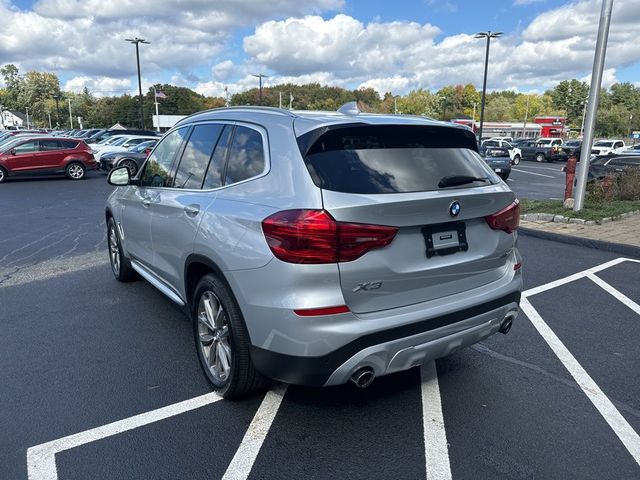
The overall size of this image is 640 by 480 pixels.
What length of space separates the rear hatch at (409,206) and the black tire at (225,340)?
753 millimetres

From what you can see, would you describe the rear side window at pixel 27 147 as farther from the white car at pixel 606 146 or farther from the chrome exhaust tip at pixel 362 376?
the white car at pixel 606 146

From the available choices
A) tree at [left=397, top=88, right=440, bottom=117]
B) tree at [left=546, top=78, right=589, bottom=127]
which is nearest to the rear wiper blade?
tree at [left=397, top=88, right=440, bottom=117]

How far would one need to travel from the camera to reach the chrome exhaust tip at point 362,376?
101 inches

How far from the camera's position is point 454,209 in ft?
9.04

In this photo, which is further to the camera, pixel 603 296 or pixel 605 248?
pixel 605 248

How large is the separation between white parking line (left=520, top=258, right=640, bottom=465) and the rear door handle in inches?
114

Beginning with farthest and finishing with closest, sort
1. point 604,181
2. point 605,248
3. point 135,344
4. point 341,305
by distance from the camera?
point 604,181 → point 605,248 → point 135,344 → point 341,305

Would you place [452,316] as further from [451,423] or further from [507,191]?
[507,191]

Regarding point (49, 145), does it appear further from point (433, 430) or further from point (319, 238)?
point (433, 430)

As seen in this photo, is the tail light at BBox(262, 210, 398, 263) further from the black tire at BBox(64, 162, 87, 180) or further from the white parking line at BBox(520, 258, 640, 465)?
the black tire at BBox(64, 162, 87, 180)

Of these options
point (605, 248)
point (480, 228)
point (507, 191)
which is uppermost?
point (507, 191)

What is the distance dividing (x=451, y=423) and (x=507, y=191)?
1513 mm

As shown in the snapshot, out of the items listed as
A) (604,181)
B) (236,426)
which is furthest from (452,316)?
(604,181)

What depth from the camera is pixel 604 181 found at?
11148mm
